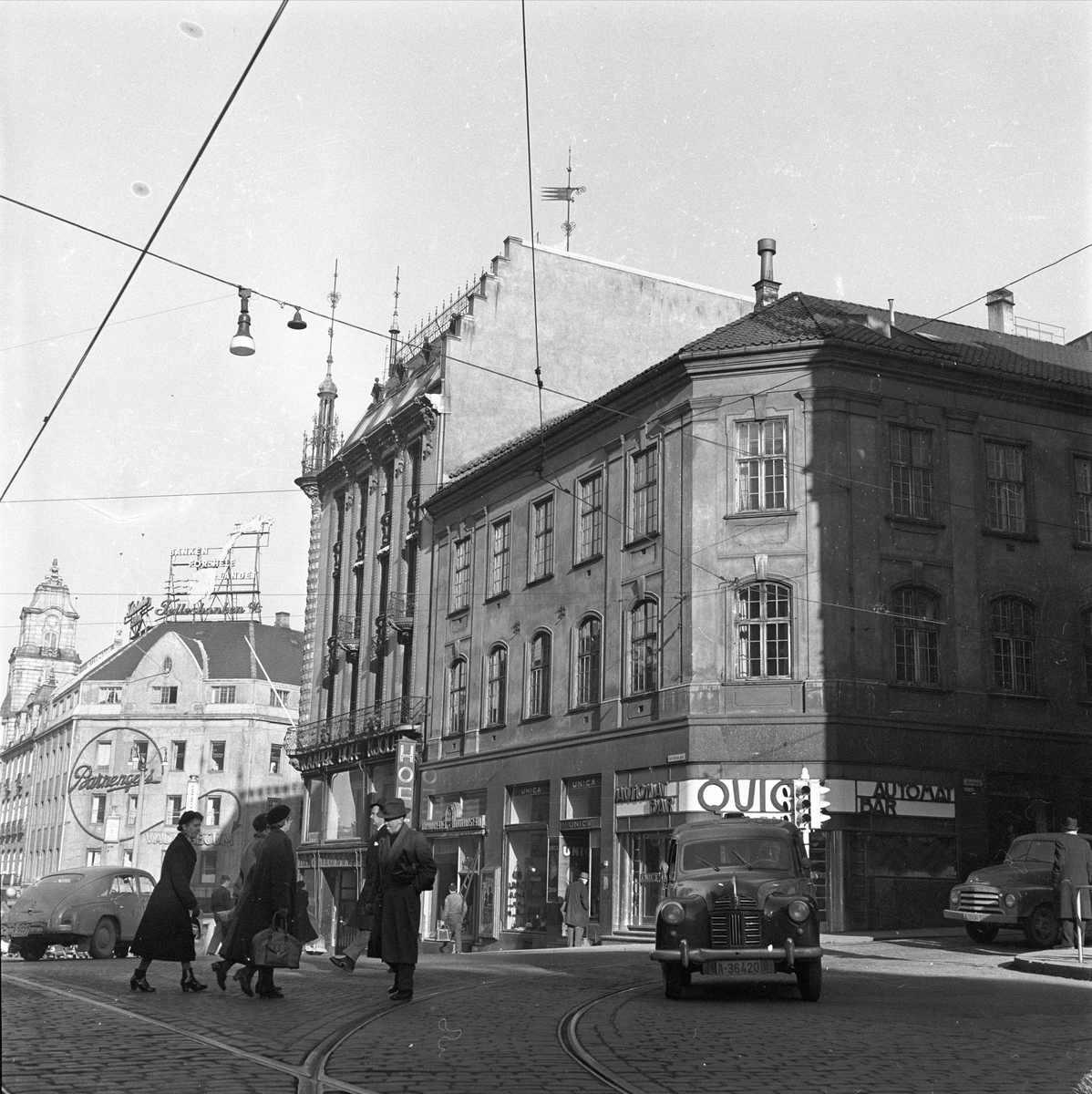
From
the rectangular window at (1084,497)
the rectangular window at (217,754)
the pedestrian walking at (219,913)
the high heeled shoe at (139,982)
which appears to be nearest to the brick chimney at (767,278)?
the rectangular window at (1084,497)

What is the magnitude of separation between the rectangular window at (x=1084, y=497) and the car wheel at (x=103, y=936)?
85.6 feet

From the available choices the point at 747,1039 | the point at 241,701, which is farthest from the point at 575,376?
the point at 747,1039

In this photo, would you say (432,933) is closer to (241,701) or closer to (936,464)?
(241,701)

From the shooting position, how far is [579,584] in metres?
36.2

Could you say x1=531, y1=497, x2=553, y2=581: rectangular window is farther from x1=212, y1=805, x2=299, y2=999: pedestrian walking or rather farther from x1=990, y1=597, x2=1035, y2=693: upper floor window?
x1=212, y1=805, x2=299, y2=999: pedestrian walking

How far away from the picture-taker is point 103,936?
12.9 m

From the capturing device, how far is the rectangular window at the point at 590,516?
35.8 m

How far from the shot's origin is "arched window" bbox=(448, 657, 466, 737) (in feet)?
135

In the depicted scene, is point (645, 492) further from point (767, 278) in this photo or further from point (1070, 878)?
point (1070, 878)

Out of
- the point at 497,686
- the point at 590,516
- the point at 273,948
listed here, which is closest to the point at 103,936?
the point at 273,948

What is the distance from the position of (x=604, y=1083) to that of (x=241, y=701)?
31.6m

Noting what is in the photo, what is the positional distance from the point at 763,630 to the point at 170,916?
2000cm

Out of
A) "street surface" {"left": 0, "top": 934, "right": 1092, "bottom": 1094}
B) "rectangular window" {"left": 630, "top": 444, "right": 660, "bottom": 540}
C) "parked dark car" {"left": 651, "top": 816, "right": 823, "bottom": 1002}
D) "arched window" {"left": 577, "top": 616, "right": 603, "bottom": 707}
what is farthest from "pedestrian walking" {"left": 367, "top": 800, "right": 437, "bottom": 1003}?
"arched window" {"left": 577, "top": 616, "right": 603, "bottom": 707}

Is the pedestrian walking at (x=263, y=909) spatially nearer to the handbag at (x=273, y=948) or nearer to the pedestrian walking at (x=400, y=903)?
the handbag at (x=273, y=948)
